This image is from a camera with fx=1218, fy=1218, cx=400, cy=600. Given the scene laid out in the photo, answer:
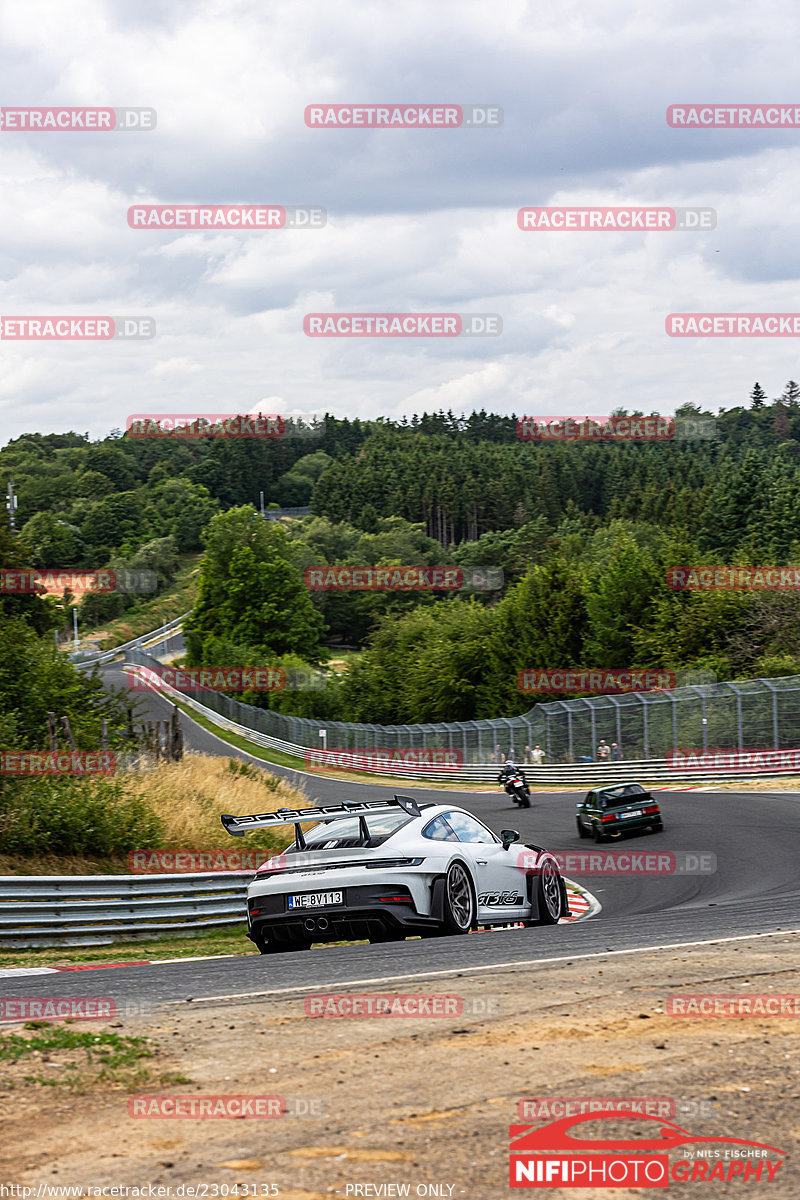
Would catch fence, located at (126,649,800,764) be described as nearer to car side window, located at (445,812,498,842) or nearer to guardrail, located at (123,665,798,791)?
guardrail, located at (123,665,798,791)

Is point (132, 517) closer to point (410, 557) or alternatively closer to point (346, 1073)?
point (410, 557)

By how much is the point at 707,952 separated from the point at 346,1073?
4299 mm

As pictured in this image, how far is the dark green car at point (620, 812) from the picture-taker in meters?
25.9

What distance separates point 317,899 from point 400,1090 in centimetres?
503
